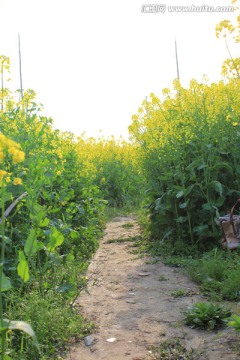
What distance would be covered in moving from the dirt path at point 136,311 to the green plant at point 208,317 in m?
0.06

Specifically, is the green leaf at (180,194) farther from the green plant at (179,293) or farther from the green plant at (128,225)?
the green plant at (128,225)

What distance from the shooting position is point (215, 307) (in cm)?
338

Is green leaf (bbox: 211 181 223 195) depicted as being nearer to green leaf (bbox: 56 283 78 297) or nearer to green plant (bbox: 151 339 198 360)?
green leaf (bbox: 56 283 78 297)

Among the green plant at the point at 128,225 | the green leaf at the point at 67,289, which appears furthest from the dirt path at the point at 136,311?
the green plant at the point at 128,225

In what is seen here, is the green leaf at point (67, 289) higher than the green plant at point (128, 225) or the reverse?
the reverse


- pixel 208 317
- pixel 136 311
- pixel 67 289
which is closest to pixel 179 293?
pixel 136 311

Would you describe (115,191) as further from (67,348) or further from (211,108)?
(67,348)

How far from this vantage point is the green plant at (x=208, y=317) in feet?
10.8

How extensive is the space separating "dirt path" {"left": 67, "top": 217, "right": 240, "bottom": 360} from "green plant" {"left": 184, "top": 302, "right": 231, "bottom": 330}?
65 mm

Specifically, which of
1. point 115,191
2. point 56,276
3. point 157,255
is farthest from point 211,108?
point 115,191

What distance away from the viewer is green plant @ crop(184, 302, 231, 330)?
330 cm

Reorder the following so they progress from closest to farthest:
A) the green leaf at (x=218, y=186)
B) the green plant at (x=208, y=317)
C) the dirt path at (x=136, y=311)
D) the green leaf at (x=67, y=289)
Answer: the dirt path at (x=136, y=311), the green plant at (x=208, y=317), the green leaf at (x=67, y=289), the green leaf at (x=218, y=186)

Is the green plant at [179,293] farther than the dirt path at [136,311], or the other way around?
the green plant at [179,293]

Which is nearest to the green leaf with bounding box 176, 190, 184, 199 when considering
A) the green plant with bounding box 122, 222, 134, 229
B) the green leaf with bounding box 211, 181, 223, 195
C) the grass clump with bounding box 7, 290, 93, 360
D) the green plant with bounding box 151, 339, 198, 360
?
the green leaf with bounding box 211, 181, 223, 195
